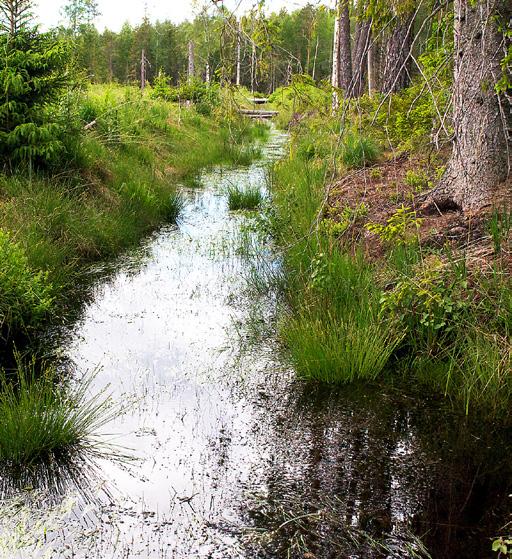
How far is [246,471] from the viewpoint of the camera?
10.5 feet

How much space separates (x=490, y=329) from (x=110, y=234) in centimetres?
461

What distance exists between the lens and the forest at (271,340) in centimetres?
283

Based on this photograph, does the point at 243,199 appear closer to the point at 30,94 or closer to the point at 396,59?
the point at 30,94

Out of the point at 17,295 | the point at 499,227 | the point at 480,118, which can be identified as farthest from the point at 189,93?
the point at 499,227

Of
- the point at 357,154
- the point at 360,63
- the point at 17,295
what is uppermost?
the point at 360,63

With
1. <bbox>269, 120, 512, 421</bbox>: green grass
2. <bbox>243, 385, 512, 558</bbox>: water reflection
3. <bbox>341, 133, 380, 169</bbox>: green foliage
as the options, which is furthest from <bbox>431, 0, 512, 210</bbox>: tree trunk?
<bbox>341, 133, 380, 169</bbox>: green foliage

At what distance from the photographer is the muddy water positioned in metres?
2.66

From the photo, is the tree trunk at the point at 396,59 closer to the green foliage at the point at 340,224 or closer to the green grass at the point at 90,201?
the green grass at the point at 90,201

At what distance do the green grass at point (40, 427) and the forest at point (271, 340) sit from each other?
12 millimetres

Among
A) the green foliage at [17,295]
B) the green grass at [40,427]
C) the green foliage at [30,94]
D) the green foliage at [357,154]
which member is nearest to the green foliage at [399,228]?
the green grass at [40,427]

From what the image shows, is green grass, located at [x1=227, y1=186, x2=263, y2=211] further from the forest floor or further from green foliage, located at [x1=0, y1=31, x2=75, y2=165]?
green foliage, located at [x1=0, y1=31, x2=75, y2=165]

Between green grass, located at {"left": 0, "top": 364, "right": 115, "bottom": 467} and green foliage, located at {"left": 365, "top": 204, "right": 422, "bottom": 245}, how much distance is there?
2.26 meters

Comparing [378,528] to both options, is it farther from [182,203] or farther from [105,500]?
[182,203]

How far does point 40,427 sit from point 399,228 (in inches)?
107
